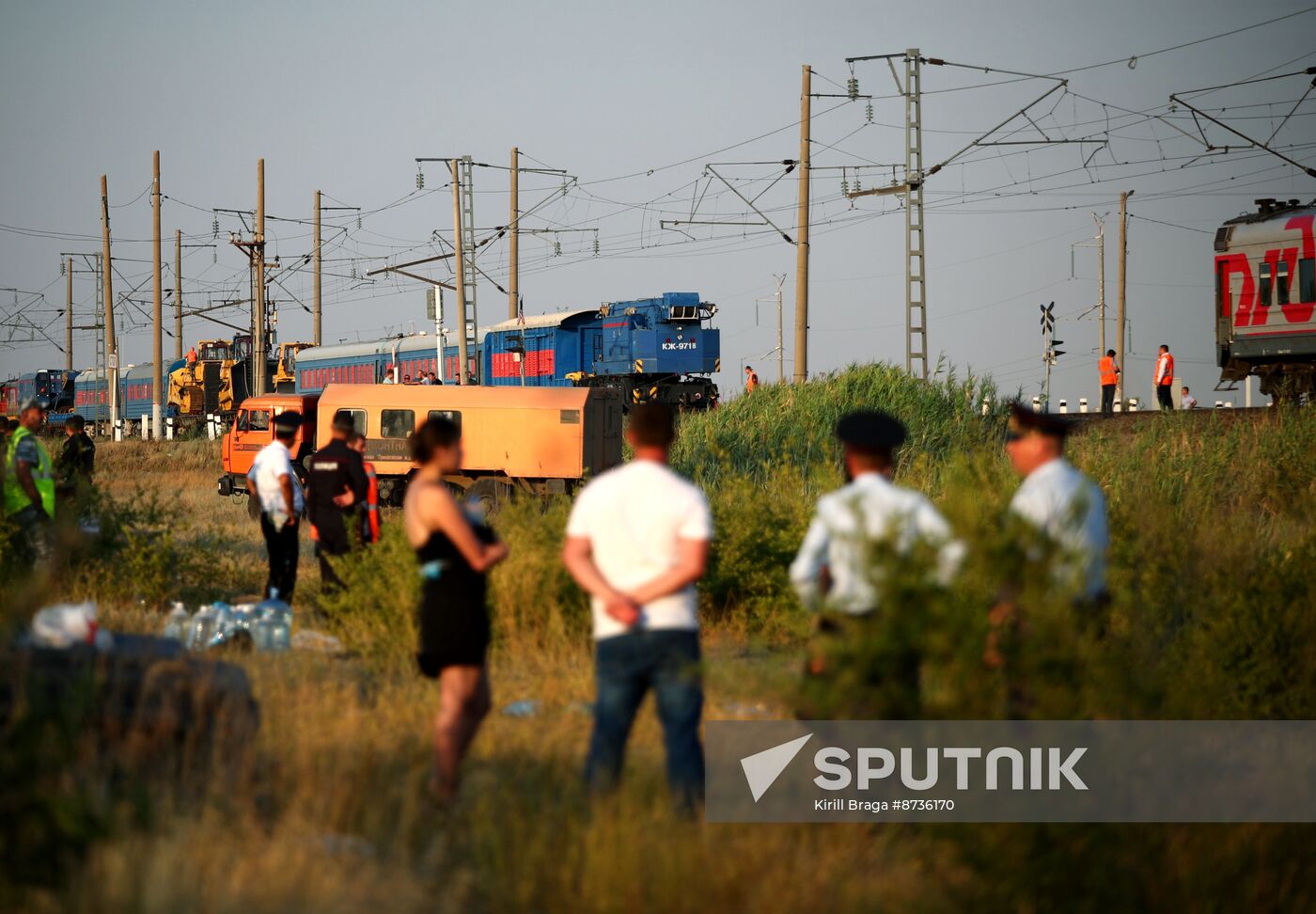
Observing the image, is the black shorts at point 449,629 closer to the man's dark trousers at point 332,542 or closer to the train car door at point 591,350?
the man's dark trousers at point 332,542

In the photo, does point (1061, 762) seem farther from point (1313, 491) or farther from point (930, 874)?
point (1313, 491)

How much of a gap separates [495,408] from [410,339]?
25026 millimetres

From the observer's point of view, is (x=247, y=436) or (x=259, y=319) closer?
(x=247, y=436)

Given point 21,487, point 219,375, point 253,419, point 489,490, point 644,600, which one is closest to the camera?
point 644,600

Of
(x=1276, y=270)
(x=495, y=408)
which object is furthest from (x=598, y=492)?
(x=1276, y=270)

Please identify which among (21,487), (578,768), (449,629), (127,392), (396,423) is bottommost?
(578,768)

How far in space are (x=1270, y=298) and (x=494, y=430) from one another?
1475 centimetres

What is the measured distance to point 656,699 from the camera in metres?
5.59

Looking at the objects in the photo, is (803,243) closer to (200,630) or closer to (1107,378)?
(1107,378)

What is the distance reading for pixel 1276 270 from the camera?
83.5ft

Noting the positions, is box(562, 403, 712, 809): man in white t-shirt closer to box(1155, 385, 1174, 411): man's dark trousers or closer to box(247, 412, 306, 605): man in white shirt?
Result: box(247, 412, 306, 605): man in white shirt

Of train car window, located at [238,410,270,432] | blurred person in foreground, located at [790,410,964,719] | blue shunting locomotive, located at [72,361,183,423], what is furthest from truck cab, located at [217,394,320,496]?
blue shunting locomotive, located at [72,361,183,423]

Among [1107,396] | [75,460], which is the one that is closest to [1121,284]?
[1107,396]

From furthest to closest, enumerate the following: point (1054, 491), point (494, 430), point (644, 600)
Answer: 1. point (494, 430)
2. point (1054, 491)
3. point (644, 600)
